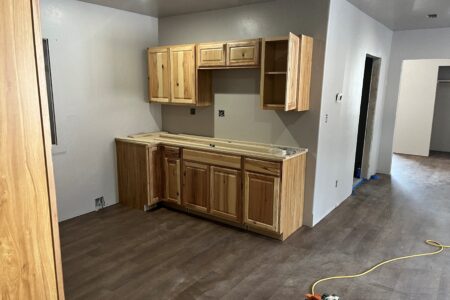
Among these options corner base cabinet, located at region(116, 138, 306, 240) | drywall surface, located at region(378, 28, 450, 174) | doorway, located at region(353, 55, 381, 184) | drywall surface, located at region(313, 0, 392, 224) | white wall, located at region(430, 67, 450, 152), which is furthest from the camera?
white wall, located at region(430, 67, 450, 152)

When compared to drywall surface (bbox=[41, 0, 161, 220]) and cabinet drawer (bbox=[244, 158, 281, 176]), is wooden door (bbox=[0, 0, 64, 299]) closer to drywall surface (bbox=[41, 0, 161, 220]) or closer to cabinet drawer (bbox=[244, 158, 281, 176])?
cabinet drawer (bbox=[244, 158, 281, 176])

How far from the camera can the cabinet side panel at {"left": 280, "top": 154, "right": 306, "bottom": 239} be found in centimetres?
341

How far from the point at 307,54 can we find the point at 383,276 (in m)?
2.29

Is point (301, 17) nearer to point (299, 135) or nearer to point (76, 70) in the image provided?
point (299, 135)

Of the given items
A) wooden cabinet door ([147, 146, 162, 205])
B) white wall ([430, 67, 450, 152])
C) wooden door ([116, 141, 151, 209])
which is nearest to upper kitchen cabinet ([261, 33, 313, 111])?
wooden cabinet door ([147, 146, 162, 205])

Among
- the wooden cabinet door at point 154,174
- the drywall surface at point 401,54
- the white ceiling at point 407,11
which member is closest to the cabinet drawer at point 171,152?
the wooden cabinet door at point 154,174

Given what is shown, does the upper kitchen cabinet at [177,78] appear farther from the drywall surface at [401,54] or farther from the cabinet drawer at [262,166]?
the drywall surface at [401,54]

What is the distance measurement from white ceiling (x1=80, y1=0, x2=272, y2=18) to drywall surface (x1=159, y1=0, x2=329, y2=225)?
0.41ft

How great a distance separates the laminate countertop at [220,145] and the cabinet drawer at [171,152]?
5cm

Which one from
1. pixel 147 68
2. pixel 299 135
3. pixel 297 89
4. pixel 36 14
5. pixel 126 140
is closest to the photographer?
pixel 36 14

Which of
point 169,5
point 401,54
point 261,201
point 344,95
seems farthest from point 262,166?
point 401,54

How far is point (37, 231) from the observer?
1272mm

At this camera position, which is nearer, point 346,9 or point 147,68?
point 346,9

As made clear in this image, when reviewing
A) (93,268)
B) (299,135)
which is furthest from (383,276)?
(93,268)
